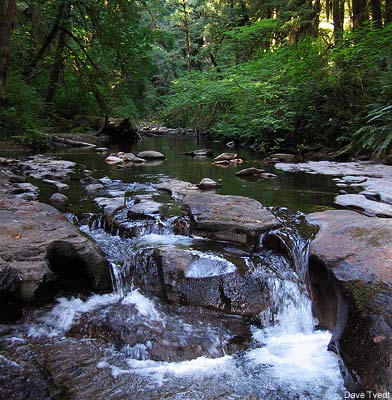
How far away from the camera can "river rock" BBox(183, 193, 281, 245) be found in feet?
13.2

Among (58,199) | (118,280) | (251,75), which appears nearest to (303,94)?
(251,75)

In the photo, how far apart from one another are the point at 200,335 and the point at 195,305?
368 millimetres

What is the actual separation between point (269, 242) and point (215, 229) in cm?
64

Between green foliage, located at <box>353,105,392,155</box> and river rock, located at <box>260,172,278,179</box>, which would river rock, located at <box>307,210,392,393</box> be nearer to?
river rock, located at <box>260,172,278,179</box>

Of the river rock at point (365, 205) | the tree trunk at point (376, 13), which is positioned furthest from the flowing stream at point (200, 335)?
the tree trunk at point (376, 13)

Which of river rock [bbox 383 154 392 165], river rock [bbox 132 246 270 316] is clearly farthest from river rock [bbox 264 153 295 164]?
river rock [bbox 132 246 270 316]

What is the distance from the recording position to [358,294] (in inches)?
100.0

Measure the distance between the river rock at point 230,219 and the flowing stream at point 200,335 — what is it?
0.16 metres

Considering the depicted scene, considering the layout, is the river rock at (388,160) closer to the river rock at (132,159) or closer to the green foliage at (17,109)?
the river rock at (132,159)

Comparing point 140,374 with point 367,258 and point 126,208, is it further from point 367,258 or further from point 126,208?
point 126,208

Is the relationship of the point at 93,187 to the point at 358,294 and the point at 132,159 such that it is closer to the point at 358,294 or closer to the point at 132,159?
the point at 132,159

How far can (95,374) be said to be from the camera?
2480mm

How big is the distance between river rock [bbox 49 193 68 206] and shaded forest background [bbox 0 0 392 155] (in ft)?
9.73

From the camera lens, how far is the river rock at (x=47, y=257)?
3.05m
